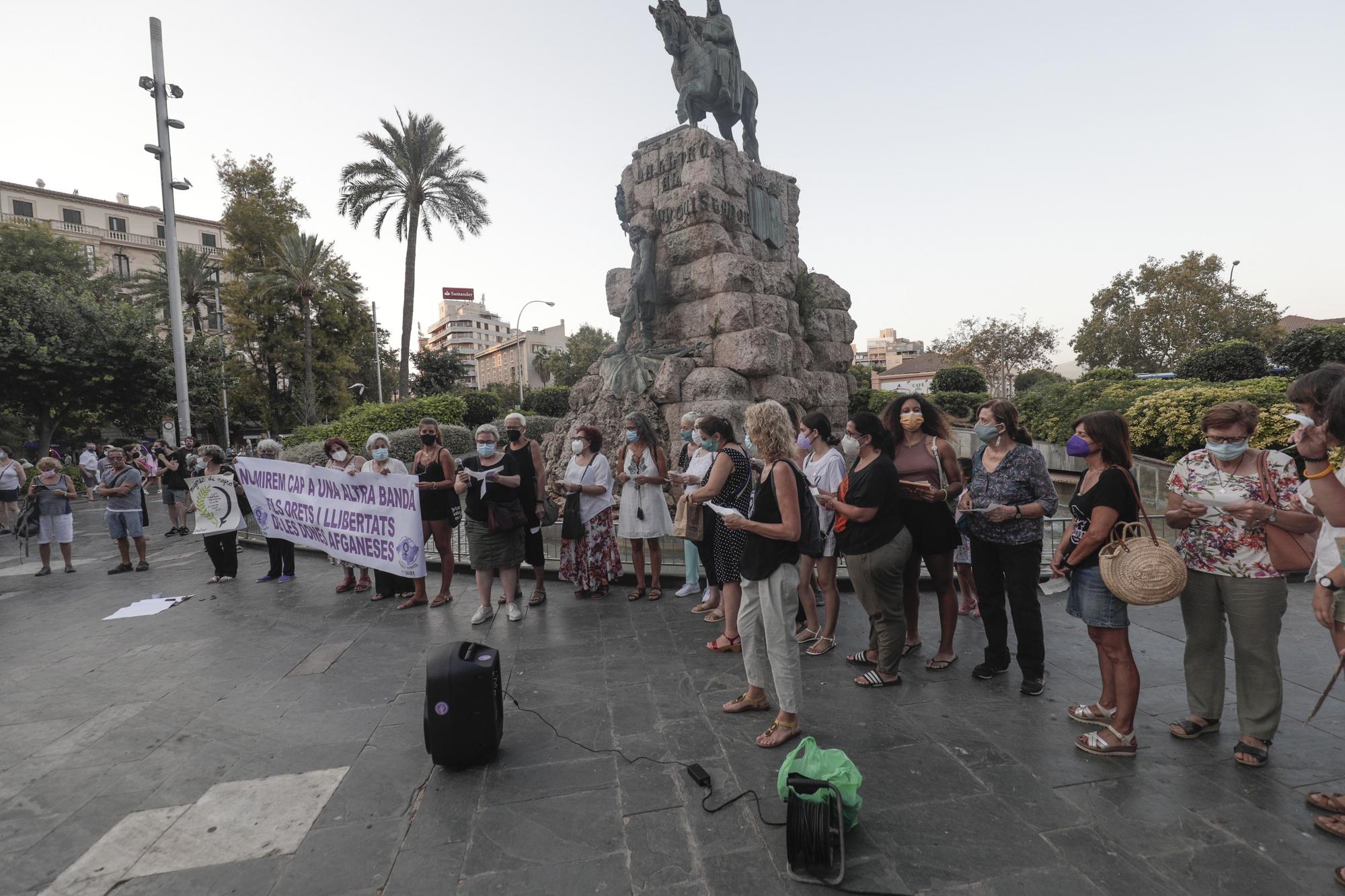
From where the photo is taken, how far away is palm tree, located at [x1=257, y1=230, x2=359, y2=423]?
2959 cm

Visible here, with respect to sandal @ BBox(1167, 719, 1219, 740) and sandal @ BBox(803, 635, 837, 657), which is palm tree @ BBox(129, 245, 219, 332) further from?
sandal @ BBox(1167, 719, 1219, 740)

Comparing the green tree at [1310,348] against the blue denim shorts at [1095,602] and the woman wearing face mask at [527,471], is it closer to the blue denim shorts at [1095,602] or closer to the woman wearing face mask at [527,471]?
the blue denim shorts at [1095,602]

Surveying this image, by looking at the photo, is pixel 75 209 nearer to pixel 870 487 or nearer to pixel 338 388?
pixel 338 388

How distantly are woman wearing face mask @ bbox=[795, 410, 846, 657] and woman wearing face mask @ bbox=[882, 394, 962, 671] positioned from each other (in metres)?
0.46

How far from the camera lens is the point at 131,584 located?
25.2 ft

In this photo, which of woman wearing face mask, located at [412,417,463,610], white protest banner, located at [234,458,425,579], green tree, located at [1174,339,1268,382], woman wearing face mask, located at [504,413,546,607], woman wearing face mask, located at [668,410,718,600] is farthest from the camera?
green tree, located at [1174,339,1268,382]

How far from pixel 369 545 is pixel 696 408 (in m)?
5.37

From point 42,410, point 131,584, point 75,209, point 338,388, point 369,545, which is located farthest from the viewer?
point 75,209

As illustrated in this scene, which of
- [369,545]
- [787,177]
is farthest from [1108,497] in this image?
[787,177]

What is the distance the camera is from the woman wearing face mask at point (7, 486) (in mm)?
11109

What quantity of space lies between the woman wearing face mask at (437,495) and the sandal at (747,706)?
3.56m

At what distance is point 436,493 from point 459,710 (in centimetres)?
343

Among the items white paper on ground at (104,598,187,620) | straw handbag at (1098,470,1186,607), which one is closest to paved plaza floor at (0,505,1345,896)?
straw handbag at (1098,470,1186,607)

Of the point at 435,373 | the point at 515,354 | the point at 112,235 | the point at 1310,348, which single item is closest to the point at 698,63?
the point at 1310,348
